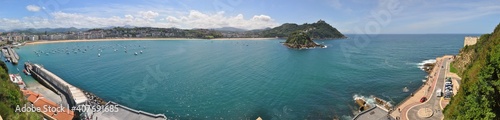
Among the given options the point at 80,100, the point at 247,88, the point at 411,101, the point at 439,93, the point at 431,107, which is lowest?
the point at 80,100

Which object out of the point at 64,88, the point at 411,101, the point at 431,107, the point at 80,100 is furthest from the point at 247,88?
the point at 64,88

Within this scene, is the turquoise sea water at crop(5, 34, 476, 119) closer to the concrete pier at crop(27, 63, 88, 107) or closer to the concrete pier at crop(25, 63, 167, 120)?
the concrete pier at crop(27, 63, 88, 107)

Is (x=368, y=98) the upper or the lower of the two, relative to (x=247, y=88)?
upper

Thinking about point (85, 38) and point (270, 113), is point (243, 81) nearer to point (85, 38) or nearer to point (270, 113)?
point (270, 113)

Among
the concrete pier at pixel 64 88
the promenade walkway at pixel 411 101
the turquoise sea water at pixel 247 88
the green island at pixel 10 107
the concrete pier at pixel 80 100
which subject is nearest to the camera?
the green island at pixel 10 107

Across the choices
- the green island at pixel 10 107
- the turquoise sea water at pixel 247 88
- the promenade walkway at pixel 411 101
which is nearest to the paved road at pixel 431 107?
the promenade walkway at pixel 411 101

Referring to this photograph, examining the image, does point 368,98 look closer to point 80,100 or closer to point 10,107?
point 80,100

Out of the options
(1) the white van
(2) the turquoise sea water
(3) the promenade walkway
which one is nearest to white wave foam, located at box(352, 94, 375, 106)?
(2) the turquoise sea water

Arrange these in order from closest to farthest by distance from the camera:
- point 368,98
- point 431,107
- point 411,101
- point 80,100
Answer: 1. point 431,107
2. point 80,100
3. point 411,101
4. point 368,98

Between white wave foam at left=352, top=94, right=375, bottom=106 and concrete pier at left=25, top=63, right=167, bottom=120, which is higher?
white wave foam at left=352, top=94, right=375, bottom=106

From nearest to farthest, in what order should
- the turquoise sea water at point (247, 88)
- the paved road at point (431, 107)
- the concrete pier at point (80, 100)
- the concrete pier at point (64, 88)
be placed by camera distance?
1. the concrete pier at point (80, 100)
2. the paved road at point (431, 107)
3. the turquoise sea water at point (247, 88)
4. the concrete pier at point (64, 88)

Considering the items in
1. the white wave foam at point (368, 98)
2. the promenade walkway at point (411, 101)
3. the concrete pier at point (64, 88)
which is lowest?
the concrete pier at point (64, 88)

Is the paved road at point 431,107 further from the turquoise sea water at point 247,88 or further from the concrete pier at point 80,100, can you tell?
the concrete pier at point 80,100

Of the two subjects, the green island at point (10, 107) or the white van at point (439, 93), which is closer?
the green island at point (10, 107)
